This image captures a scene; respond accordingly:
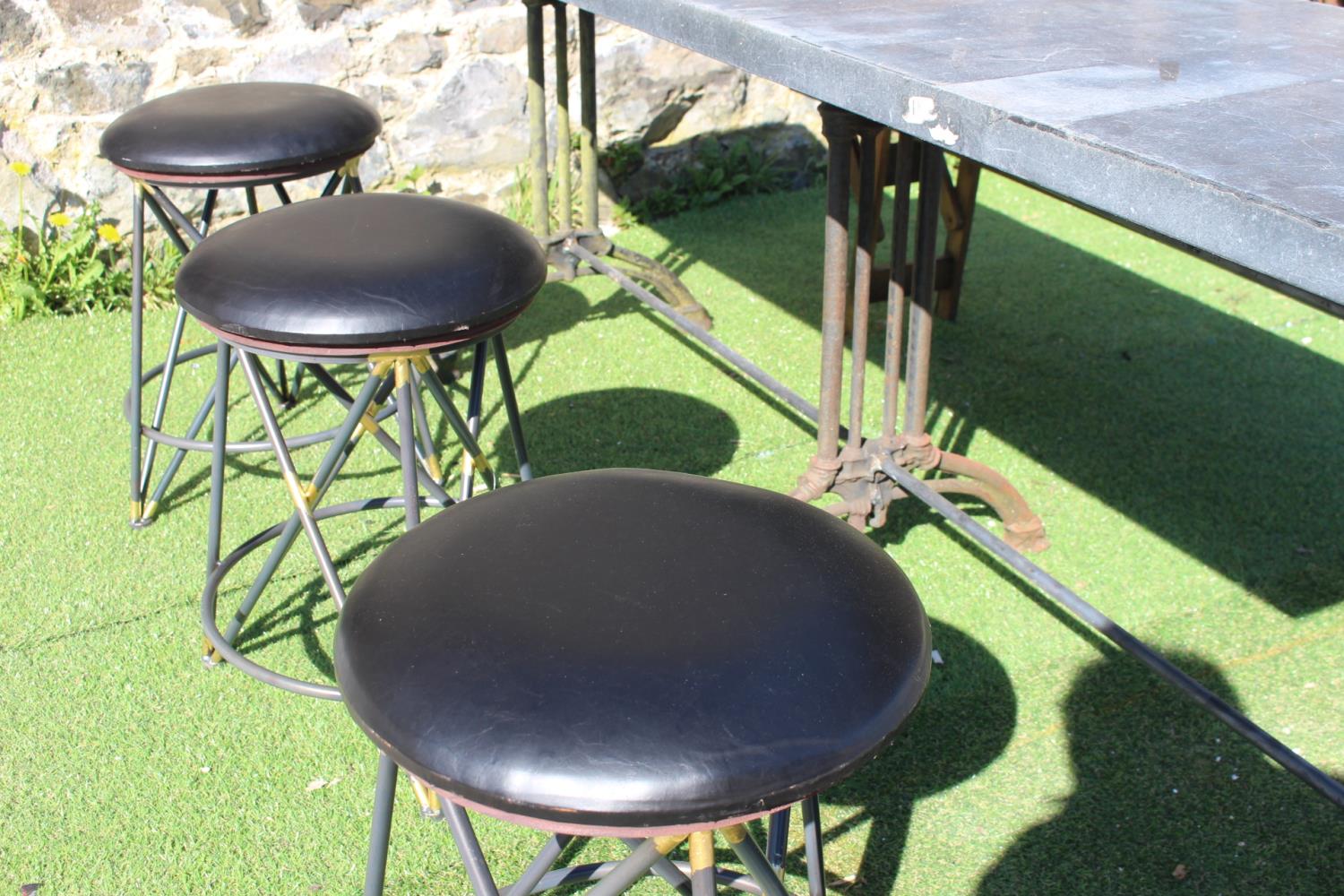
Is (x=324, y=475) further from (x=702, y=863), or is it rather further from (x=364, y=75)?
(x=364, y=75)

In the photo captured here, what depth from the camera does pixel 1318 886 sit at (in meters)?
1.82

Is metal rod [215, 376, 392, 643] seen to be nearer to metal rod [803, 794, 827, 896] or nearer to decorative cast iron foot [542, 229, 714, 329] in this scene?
metal rod [803, 794, 827, 896]

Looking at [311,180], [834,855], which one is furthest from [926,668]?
[311,180]

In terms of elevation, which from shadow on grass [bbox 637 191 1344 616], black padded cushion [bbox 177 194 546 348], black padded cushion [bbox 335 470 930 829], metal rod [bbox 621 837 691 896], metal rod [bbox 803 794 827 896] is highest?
black padded cushion [bbox 177 194 546 348]

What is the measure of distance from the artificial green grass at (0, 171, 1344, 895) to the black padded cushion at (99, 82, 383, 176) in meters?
0.80

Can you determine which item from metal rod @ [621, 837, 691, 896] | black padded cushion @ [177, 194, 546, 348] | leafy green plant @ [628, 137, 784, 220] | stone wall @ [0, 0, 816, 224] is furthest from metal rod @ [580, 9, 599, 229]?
metal rod @ [621, 837, 691, 896]

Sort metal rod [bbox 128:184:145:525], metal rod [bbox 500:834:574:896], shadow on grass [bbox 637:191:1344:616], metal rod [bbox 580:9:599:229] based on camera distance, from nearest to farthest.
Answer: metal rod [bbox 500:834:574:896] < metal rod [bbox 128:184:145:525] < shadow on grass [bbox 637:191:1344:616] < metal rod [bbox 580:9:599:229]

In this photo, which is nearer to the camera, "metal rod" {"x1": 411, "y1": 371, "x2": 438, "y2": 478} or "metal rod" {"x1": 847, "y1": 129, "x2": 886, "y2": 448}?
"metal rod" {"x1": 411, "y1": 371, "x2": 438, "y2": 478}

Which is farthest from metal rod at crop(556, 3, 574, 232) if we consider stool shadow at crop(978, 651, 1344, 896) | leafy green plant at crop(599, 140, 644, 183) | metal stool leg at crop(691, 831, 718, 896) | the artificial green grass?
metal stool leg at crop(691, 831, 718, 896)

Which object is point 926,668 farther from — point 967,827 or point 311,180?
point 311,180

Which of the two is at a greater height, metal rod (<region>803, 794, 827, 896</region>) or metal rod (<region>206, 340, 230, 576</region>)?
metal rod (<region>206, 340, 230, 576</region>)

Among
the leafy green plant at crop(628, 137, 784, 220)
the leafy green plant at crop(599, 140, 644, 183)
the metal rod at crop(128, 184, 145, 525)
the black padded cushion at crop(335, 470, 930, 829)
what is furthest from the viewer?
the leafy green plant at crop(628, 137, 784, 220)

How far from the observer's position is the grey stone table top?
1.09m

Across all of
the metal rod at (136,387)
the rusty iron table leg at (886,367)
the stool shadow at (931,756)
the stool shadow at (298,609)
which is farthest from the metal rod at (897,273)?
the metal rod at (136,387)
